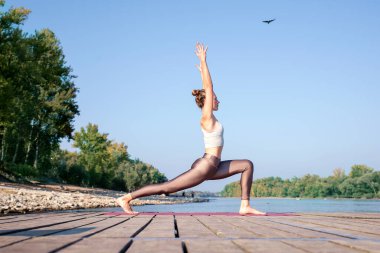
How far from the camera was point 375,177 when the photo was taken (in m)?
131

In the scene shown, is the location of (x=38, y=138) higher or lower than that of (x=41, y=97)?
lower

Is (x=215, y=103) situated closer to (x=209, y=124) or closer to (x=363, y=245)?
(x=209, y=124)

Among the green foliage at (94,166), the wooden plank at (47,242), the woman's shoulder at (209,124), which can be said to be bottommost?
the wooden plank at (47,242)

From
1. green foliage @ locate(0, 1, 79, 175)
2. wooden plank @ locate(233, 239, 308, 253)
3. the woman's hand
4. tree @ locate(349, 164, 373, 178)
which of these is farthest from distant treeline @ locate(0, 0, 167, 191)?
tree @ locate(349, 164, 373, 178)

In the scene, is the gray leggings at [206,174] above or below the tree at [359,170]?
below

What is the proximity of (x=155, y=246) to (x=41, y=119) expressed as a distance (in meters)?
47.2

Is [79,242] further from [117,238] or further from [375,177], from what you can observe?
[375,177]

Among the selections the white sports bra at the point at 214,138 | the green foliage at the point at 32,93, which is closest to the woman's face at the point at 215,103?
the white sports bra at the point at 214,138

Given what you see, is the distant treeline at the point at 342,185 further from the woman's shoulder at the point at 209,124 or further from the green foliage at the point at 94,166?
the woman's shoulder at the point at 209,124

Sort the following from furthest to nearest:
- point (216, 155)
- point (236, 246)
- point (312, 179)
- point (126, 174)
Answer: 1. point (312, 179)
2. point (126, 174)
3. point (216, 155)
4. point (236, 246)

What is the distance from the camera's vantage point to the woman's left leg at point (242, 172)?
22.4 ft

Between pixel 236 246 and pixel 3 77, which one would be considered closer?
pixel 236 246

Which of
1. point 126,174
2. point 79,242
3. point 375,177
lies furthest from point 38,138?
point 375,177

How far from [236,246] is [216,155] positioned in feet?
12.9
